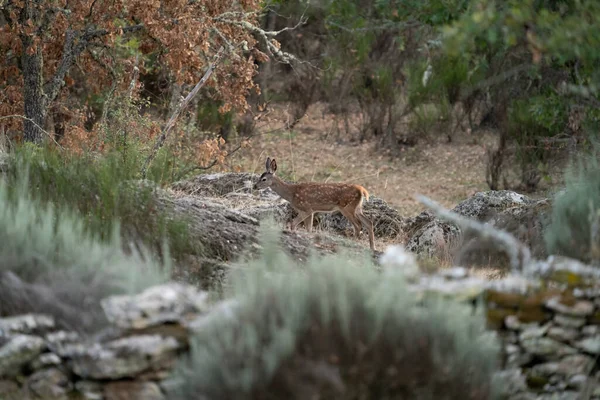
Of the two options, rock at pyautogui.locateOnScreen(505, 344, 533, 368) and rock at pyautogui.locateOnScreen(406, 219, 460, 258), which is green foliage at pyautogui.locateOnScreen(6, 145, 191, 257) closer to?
rock at pyautogui.locateOnScreen(505, 344, 533, 368)

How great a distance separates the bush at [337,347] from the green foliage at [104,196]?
2092 millimetres

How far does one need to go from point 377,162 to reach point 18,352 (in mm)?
12813

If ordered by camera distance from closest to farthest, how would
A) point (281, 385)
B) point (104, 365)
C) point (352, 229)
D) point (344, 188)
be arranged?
point (281, 385)
point (104, 365)
point (344, 188)
point (352, 229)

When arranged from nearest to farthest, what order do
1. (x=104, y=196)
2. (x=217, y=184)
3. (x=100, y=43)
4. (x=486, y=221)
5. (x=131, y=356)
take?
(x=131, y=356) → (x=104, y=196) → (x=486, y=221) → (x=217, y=184) → (x=100, y=43)

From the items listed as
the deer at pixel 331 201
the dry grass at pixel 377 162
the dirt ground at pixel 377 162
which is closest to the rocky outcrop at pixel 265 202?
the deer at pixel 331 201

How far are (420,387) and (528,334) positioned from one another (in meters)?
0.81

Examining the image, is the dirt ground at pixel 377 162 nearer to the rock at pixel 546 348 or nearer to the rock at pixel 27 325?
the rock at pixel 546 348

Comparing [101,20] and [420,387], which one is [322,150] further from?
[420,387]

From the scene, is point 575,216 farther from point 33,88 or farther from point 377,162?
point 377,162

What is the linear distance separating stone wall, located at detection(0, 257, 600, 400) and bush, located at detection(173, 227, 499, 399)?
204 millimetres

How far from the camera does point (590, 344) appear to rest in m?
4.86

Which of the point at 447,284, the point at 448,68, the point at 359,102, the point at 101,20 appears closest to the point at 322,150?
the point at 359,102

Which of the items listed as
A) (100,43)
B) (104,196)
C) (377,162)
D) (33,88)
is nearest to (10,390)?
(104,196)

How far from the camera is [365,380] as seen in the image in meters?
4.28
